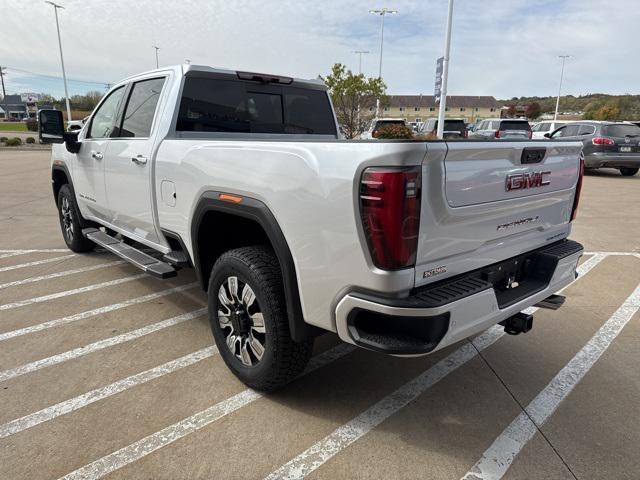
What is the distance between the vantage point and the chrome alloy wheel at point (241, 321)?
272cm

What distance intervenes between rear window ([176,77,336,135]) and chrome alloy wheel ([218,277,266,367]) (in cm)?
148

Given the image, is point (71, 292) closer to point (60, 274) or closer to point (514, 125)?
point (60, 274)

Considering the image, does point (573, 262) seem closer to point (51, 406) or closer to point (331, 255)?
point (331, 255)

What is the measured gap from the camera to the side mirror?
16.5 ft

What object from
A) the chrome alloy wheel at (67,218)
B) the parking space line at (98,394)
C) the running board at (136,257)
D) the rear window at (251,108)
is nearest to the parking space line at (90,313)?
the running board at (136,257)

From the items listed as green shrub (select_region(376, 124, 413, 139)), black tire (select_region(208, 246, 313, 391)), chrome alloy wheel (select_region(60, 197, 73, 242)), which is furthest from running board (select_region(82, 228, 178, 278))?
green shrub (select_region(376, 124, 413, 139))

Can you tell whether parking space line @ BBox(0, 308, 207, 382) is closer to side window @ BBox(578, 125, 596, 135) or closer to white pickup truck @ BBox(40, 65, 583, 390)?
white pickup truck @ BBox(40, 65, 583, 390)

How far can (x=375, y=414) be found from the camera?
273 cm

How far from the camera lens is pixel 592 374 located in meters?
3.18

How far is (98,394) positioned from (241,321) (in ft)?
3.33

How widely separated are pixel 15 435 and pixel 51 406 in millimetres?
272

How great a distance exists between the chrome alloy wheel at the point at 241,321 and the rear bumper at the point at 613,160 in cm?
1480

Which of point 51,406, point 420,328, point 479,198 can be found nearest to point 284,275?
point 420,328

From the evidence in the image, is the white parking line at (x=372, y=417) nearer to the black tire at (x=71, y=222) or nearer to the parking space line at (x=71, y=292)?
the parking space line at (x=71, y=292)
